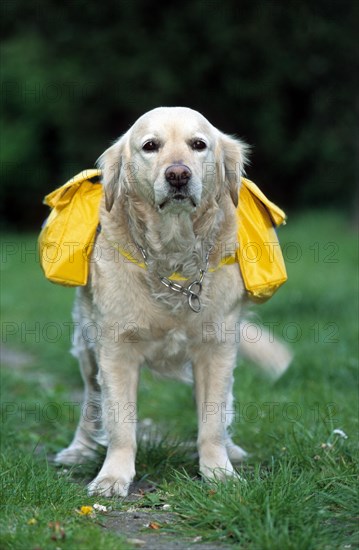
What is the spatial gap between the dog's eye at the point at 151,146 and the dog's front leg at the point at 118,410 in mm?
927

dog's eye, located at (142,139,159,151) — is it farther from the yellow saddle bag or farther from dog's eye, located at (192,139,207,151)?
the yellow saddle bag

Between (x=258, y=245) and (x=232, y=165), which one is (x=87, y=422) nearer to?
(x=258, y=245)

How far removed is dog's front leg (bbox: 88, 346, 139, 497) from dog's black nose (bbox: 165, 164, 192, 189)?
0.86 meters

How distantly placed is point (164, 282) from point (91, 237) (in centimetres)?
47

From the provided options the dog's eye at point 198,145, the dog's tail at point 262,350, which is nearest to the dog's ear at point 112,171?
the dog's eye at point 198,145

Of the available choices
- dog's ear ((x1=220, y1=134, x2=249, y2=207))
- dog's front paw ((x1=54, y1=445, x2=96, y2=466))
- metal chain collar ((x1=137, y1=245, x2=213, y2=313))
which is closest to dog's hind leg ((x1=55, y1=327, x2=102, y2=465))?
dog's front paw ((x1=54, y1=445, x2=96, y2=466))

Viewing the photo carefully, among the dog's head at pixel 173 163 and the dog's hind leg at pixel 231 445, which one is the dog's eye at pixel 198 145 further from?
the dog's hind leg at pixel 231 445

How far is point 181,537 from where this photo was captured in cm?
301

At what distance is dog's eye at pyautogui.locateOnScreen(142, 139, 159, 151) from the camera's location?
12.3ft

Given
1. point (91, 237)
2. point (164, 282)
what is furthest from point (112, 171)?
point (164, 282)

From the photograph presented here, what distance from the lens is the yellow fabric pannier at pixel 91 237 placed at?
408 centimetres

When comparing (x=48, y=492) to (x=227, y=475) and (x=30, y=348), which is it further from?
(x=30, y=348)

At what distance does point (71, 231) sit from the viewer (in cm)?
420

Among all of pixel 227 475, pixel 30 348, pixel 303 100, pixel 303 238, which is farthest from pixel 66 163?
pixel 227 475
